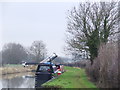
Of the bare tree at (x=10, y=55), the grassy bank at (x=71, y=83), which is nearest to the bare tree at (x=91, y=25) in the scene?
the grassy bank at (x=71, y=83)

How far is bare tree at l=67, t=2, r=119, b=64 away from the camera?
1013 centimetres

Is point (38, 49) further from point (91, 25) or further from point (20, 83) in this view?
point (20, 83)

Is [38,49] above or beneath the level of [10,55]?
above

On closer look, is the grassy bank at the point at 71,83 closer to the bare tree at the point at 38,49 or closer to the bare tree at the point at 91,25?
the bare tree at the point at 91,25

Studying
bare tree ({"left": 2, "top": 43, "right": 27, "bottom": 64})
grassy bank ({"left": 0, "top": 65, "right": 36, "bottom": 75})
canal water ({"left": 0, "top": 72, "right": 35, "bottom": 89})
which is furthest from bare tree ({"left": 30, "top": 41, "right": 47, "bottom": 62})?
canal water ({"left": 0, "top": 72, "right": 35, "bottom": 89})

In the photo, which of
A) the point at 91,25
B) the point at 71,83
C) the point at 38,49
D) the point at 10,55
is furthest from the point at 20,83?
the point at 38,49

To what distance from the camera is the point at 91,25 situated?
10.7 metres

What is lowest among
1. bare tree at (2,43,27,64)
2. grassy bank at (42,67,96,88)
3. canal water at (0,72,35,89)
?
canal water at (0,72,35,89)

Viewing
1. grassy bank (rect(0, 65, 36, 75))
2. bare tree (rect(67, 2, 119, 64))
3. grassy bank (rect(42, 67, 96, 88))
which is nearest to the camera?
grassy bank (rect(42, 67, 96, 88))

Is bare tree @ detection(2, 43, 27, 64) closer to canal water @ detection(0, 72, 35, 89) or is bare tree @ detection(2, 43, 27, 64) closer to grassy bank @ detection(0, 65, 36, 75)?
grassy bank @ detection(0, 65, 36, 75)

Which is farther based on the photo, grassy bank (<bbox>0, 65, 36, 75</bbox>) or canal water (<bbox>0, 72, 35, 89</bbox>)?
grassy bank (<bbox>0, 65, 36, 75</bbox>)

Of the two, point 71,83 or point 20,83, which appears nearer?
point 71,83

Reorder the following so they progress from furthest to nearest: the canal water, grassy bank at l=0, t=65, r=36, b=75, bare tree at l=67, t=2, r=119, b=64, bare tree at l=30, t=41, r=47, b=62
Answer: bare tree at l=30, t=41, r=47, b=62 → bare tree at l=67, t=2, r=119, b=64 → grassy bank at l=0, t=65, r=36, b=75 → the canal water

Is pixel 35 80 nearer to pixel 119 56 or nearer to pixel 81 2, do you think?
pixel 119 56
